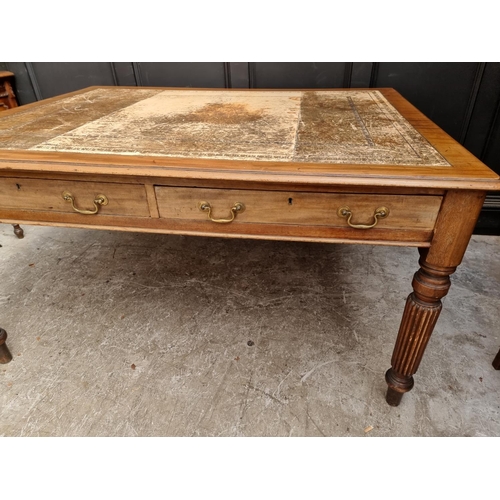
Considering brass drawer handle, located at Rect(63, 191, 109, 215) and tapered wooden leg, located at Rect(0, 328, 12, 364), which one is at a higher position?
brass drawer handle, located at Rect(63, 191, 109, 215)

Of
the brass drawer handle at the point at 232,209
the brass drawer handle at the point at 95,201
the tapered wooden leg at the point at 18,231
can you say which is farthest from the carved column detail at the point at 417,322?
the tapered wooden leg at the point at 18,231

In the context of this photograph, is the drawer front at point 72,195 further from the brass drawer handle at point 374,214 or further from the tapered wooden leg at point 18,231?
the tapered wooden leg at point 18,231

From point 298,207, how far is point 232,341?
2.99 ft

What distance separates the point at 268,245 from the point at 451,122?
1416mm

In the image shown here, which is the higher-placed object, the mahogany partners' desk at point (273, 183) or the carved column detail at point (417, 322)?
the mahogany partners' desk at point (273, 183)

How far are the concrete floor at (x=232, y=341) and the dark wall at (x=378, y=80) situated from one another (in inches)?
29.3

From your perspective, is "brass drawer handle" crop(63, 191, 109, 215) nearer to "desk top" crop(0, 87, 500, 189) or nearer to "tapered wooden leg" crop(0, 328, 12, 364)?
"desk top" crop(0, 87, 500, 189)

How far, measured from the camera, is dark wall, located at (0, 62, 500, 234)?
2.26m

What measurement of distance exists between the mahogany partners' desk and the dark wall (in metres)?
0.94

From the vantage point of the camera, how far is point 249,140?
133 centimetres

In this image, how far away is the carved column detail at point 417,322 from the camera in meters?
1.21

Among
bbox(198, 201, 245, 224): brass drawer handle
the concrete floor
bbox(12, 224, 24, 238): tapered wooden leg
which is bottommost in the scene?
the concrete floor

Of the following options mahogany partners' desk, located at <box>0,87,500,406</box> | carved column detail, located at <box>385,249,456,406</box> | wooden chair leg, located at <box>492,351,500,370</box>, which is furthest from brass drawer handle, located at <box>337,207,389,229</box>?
wooden chair leg, located at <box>492,351,500,370</box>

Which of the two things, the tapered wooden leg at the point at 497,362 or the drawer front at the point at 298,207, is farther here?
the tapered wooden leg at the point at 497,362
